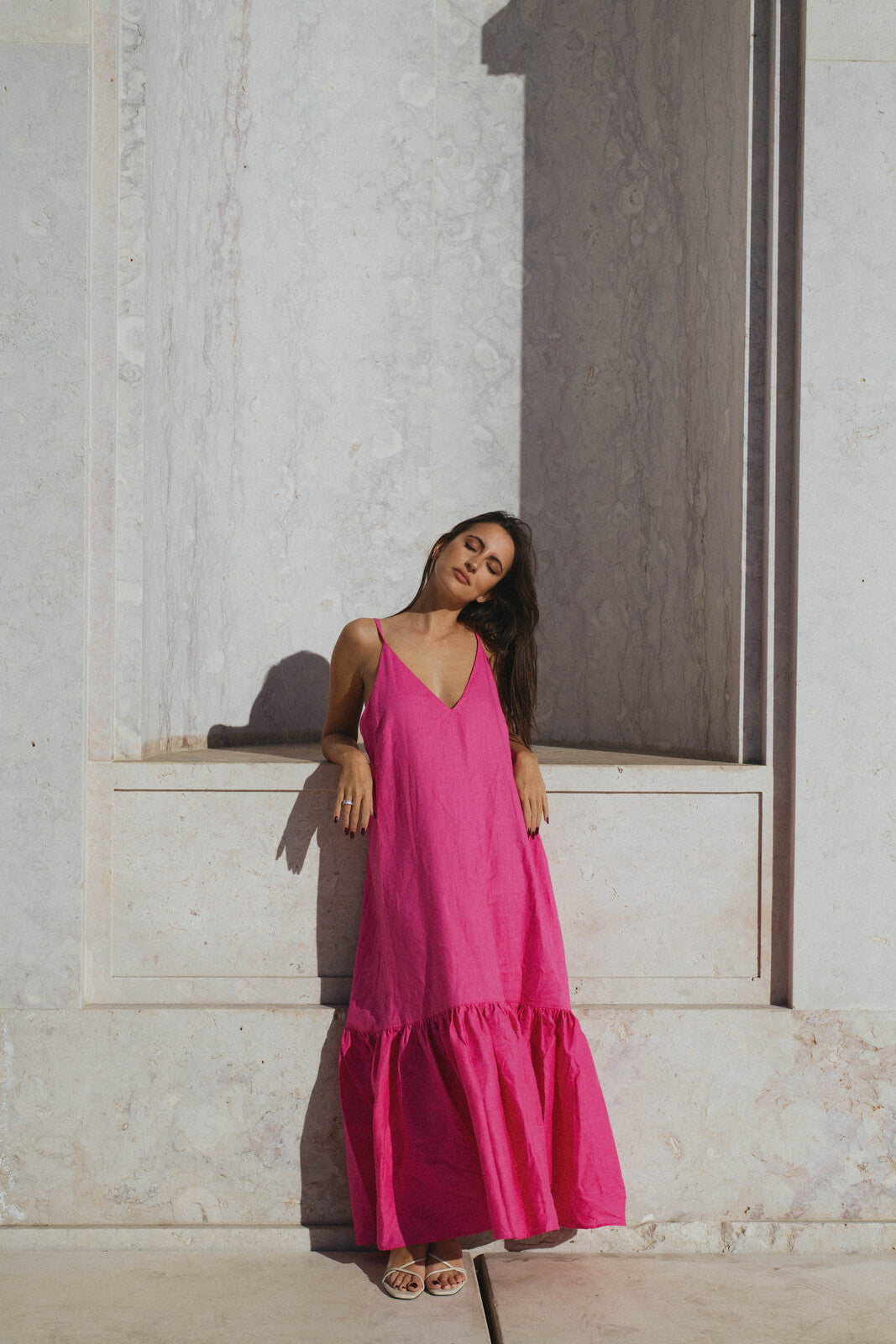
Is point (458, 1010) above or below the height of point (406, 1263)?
above

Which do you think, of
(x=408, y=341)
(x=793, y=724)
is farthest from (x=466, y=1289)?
(x=408, y=341)

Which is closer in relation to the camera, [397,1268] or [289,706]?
[397,1268]

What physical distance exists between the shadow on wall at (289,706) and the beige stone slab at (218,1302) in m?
1.44

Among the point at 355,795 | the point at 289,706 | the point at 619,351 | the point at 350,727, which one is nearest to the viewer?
the point at 355,795

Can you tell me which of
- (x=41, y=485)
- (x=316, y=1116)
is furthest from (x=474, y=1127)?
(x=41, y=485)

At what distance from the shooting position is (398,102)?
3.53 m

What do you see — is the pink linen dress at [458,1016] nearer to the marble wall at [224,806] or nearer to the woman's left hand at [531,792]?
the woman's left hand at [531,792]

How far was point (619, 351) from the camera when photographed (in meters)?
3.54

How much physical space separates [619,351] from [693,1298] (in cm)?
280

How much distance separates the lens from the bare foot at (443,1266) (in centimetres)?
229

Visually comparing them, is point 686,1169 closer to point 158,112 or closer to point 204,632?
point 204,632

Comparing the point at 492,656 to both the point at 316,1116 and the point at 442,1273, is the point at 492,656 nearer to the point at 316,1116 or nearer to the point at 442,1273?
the point at 316,1116

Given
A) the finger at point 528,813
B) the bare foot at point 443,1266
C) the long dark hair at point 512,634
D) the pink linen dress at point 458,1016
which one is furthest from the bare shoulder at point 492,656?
the bare foot at point 443,1266

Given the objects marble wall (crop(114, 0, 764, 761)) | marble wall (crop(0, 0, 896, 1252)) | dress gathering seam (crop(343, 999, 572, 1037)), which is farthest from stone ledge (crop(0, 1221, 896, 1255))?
marble wall (crop(114, 0, 764, 761))
